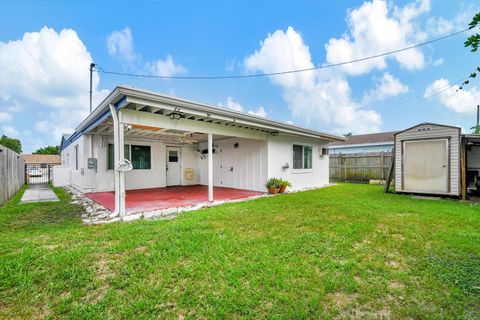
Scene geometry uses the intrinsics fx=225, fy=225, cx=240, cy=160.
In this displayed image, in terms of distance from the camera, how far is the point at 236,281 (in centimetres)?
239

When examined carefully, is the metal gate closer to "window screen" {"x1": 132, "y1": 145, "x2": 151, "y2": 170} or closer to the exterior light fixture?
"window screen" {"x1": 132, "y1": 145, "x2": 151, "y2": 170}

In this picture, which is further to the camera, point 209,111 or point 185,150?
point 185,150

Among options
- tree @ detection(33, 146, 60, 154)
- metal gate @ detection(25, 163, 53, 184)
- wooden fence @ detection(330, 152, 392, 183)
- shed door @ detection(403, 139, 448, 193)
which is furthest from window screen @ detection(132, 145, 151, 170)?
tree @ detection(33, 146, 60, 154)

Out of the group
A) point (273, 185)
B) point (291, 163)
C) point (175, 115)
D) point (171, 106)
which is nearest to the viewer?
point (171, 106)

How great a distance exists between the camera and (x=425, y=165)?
796 cm

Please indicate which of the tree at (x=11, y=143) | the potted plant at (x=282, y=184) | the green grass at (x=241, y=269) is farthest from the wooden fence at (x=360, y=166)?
the tree at (x=11, y=143)

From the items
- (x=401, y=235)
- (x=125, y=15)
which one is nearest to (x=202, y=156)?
(x=125, y=15)

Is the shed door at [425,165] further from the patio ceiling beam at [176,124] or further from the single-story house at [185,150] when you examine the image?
the patio ceiling beam at [176,124]

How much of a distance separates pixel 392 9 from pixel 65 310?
1176 centimetres

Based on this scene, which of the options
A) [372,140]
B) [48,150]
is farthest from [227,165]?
[48,150]

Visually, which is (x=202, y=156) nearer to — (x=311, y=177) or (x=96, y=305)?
(x=311, y=177)

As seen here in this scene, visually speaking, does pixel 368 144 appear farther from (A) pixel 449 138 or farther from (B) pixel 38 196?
(B) pixel 38 196

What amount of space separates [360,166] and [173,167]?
35.0 ft

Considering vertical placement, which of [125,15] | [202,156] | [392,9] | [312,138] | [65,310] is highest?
[125,15]
